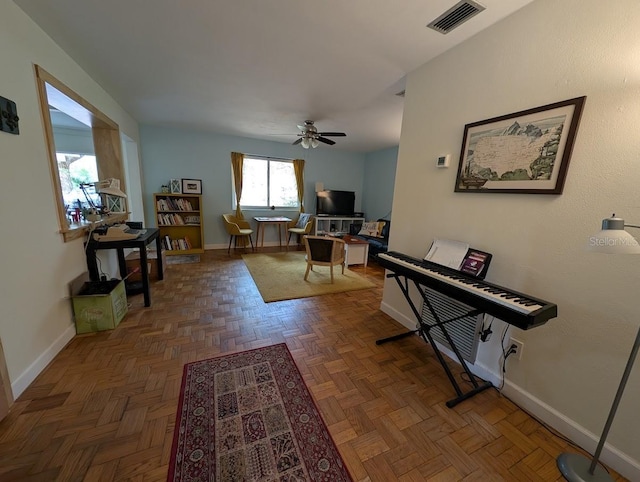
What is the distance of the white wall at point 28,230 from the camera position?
145 cm

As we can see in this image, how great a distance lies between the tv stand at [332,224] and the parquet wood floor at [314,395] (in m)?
3.46

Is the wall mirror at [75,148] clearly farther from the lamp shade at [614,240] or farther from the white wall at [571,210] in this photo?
the lamp shade at [614,240]

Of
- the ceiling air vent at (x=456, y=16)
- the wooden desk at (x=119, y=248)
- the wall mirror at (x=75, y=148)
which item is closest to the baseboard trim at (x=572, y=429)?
the ceiling air vent at (x=456, y=16)

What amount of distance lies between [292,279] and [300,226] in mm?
2435

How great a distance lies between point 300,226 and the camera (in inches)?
230

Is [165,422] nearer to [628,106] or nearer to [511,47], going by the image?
[628,106]

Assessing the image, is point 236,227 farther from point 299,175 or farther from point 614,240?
point 614,240

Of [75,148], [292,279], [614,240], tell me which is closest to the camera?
[614,240]

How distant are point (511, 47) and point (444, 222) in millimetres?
1187

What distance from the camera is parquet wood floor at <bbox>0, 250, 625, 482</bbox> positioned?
1149mm

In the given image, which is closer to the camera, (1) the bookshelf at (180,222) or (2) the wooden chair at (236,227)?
(1) the bookshelf at (180,222)

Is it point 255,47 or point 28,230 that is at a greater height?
point 255,47

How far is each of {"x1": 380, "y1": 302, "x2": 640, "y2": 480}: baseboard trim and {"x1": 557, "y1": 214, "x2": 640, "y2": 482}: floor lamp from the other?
3.2 inches

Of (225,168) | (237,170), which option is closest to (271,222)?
(237,170)
